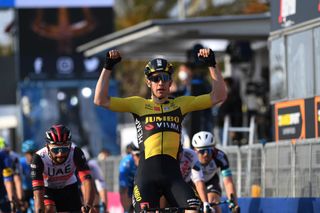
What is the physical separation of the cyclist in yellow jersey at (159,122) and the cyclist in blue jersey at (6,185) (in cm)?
513

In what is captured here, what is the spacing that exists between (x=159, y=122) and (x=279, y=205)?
4.45m

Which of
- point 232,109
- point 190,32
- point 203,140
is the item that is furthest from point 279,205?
point 190,32

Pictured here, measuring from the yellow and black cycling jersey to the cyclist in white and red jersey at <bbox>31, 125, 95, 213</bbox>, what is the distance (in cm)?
113

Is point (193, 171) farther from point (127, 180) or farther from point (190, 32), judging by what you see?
point (190, 32)

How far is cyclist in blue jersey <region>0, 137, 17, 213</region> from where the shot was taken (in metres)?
16.6

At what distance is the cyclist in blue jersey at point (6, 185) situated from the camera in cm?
1664

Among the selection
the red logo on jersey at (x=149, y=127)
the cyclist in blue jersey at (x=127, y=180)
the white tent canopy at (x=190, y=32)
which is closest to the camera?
the red logo on jersey at (x=149, y=127)

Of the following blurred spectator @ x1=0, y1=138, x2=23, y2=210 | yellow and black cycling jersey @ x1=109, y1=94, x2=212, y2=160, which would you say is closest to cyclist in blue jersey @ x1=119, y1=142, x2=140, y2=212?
blurred spectator @ x1=0, y1=138, x2=23, y2=210

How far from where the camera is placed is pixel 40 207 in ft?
42.0

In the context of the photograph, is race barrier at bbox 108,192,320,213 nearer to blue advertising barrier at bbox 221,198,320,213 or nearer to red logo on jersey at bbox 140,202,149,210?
blue advertising barrier at bbox 221,198,320,213

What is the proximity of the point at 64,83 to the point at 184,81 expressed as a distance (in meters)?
14.4

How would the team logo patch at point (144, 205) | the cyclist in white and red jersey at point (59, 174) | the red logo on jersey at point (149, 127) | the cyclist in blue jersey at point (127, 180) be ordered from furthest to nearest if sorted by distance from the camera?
the cyclist in blue jersey at point (127, 180)
the cyclist in white and red jersey at point (59, 174)
the red logo on jersey at point (149, 127)
the team logo patch at point (144, 205)

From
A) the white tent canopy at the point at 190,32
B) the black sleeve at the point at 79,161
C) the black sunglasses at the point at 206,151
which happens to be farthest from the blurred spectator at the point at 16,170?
the white tent canopy at the point at 190,32

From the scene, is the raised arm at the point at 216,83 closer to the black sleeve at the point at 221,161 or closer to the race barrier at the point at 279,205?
the race barrier at the point at 279,205
